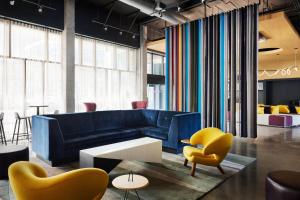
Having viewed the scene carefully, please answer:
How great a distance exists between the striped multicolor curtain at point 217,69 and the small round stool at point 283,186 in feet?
12.3

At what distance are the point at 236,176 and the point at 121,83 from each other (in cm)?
667

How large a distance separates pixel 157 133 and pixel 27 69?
437 centimetres

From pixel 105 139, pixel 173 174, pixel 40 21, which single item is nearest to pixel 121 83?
pixel 40 21

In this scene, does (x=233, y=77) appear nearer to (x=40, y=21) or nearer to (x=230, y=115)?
(x=230, y=115)

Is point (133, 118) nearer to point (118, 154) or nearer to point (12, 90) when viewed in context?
point (118, 154)

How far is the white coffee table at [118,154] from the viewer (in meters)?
3.37

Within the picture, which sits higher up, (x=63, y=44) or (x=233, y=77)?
(x=63, y=44)

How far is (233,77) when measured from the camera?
6.28m

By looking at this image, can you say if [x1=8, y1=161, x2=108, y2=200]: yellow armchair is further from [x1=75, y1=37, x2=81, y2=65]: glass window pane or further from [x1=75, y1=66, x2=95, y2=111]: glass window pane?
[x1=75, y1=37, x2=81, y2=65]: glass window pane

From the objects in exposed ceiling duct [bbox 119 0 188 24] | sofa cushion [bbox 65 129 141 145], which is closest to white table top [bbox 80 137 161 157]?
sofa cushion [bbox 65 129 141 145]

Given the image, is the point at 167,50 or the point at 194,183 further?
the point at 167,50

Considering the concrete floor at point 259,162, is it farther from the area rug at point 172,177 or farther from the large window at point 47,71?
the large window at point 47,71

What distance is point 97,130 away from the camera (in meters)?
5.47

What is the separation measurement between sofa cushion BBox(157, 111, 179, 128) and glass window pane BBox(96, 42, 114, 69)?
3.77 meters
